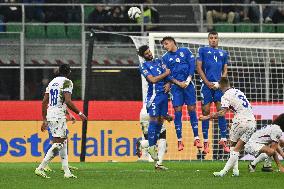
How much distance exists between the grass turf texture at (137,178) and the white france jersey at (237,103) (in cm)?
109

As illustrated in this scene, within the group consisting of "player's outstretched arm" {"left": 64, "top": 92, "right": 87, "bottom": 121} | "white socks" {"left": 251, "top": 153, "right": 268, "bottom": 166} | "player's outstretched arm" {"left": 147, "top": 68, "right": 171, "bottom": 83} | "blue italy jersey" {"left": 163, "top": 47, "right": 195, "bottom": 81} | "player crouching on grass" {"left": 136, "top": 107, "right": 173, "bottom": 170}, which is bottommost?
"white socks" {"left": 251, "top": 153, "right": 268, "bottom": 166}

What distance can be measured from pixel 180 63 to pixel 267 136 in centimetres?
321

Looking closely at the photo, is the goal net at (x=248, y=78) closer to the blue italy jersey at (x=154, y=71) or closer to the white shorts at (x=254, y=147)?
the blue italy jersey at (x=154, y=71)

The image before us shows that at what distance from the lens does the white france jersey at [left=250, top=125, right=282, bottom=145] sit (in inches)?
743

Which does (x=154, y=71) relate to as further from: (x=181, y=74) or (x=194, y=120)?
(x=194, y=120)

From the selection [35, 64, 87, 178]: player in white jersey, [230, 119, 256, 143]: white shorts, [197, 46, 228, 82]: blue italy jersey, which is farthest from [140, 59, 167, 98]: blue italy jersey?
[35, 64, 87, 178]: player in white jersey

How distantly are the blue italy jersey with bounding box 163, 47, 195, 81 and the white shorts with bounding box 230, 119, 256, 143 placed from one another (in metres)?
3.38

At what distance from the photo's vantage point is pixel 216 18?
109ft

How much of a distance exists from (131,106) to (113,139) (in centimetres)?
105

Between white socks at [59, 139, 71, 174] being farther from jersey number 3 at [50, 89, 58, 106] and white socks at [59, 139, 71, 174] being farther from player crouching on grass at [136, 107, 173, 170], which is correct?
player crouching on grass at [136, 107, 173, 170]

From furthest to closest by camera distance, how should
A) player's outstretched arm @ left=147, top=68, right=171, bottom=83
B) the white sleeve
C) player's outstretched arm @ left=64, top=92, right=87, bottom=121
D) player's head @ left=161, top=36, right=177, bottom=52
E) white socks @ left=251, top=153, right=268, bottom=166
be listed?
player's head @ left=161, top=36, right=177, bottom=52 < player's outstretched arm @ left=147, top=68, right=171, bottom=83 < white socks @ left=251, top=153, right=268, bottom=166 < the white sleeve < player's outstretched arm @ left=64, top=92, right=87, bottom=121

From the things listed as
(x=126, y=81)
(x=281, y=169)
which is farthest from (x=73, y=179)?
(x=126, y=81)

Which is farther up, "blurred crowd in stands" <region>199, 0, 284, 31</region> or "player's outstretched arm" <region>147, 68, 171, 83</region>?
"blurred crowd in stands" <region>199, 0, 284, 31</region>

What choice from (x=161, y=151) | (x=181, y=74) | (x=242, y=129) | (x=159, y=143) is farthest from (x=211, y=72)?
(x=242, y=129)
